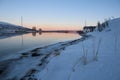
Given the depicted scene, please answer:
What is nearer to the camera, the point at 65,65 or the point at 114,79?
the point at 114,79

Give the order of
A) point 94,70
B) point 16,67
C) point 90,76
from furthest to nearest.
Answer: point 16,67
point 94,70
point 90,76

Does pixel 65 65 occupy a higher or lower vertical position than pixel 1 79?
higher

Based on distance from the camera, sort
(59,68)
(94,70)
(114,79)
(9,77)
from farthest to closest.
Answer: (9,77), (59,68), (94,70), (114,79)

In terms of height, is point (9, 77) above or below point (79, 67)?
below

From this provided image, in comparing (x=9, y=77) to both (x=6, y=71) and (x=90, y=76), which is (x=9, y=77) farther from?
(x=90, y=76)

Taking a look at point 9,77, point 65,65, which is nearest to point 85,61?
point 65,65

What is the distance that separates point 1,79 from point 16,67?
2.75 meters

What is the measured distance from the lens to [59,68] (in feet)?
31.2

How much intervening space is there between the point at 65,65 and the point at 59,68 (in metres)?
0.42

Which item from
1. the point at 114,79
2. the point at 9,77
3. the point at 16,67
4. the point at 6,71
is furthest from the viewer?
the point at 16,67

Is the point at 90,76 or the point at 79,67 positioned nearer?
the point at 90,76

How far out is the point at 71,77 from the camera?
7707 mm

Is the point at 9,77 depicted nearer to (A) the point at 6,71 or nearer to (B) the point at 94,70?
(A) the point at 6,71

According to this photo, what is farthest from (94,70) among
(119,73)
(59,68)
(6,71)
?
(6,71)
